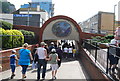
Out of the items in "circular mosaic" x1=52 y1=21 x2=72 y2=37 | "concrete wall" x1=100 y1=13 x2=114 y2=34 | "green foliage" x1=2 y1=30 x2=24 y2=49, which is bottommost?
"green foliage" x1=2 y1=30 x2=24 y2=49

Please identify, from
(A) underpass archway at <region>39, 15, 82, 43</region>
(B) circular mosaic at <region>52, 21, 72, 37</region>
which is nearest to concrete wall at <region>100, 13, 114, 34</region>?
(A) underpass archway at <region>39, 15, 82, 43</region>

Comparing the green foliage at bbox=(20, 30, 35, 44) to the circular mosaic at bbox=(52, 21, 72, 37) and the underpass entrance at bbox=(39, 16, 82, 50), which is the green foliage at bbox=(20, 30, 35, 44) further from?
the circular mosaic at bbox=(52, 21, 72, 37)

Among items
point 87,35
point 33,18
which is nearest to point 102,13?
point 33,18

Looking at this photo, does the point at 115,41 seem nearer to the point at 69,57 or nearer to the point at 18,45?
the point at 18,45

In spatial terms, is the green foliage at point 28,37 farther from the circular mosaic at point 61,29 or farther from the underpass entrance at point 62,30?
the circular mosaic at point 61,29

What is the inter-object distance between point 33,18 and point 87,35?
14803 mm

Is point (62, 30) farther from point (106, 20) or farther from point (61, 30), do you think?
point (106, 20)

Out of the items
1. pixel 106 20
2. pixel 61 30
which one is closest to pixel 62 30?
pixel 61 30

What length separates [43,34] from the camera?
1988 cm

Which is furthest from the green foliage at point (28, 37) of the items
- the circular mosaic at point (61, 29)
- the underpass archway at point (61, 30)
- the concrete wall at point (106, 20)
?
the concrete wall at point (106, 20)

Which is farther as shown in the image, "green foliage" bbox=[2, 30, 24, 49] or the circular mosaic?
the circular mosaic

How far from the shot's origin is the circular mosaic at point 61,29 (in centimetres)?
2002

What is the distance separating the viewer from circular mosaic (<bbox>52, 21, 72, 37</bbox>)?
20.0 m

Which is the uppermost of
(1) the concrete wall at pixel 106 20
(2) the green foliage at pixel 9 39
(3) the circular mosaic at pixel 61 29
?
(1) the concrete wall at pixel 106 20
